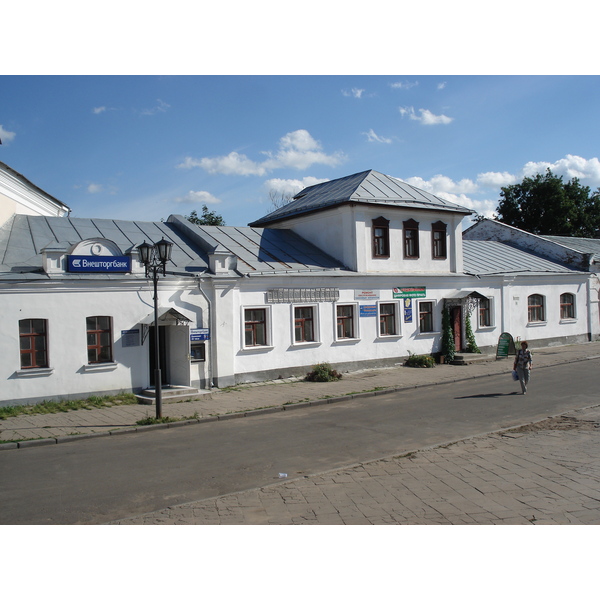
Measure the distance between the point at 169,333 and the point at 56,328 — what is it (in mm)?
3498

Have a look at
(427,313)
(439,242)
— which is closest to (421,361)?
(427,313)

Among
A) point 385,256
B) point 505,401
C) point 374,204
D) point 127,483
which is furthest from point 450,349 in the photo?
point 127,483

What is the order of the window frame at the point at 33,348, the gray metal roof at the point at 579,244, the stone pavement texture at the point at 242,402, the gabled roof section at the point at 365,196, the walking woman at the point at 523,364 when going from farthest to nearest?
the gray metal roof at the point at 579,244 → the gabled roof section at the point at 365,196 → the walking woman at the point at 523,364 → the window frame at the point at 33,348 → the stone pavement texture at the point at 242,402

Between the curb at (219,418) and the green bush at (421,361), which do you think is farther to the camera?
the green bush at (421,361)

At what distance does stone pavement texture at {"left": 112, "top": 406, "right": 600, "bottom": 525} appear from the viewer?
20.4ft

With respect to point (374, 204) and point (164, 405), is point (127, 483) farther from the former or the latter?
point (374, 204)

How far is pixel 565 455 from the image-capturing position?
340 inches

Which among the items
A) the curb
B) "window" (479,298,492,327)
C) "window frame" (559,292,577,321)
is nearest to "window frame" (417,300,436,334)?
"window" (479,298,492,327)

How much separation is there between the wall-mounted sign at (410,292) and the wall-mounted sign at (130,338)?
10575mm

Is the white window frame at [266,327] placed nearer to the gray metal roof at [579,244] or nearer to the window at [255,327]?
the window at [255,327]

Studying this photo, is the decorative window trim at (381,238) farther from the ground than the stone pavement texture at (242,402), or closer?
farther from the ground

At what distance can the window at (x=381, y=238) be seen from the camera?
21594 millimetres

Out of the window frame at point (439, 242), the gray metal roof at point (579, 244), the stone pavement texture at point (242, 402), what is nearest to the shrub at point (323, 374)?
the stone pavement texture at point (242, 402)

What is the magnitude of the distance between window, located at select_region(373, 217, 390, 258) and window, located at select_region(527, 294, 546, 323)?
9.84 m
